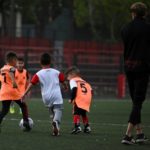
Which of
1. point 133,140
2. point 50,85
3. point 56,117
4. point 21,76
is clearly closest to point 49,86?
point 50,85

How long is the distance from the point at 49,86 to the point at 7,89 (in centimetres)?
128

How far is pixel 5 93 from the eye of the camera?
1653 centimetres

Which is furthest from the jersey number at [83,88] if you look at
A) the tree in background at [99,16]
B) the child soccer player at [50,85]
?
the tree in background at [99,16]

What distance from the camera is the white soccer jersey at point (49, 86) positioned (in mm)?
15570

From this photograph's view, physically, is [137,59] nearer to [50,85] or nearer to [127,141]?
[127,141]

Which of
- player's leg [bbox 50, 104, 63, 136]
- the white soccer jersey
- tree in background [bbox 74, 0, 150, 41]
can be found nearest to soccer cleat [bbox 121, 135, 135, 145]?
player's leg [bbox 50, 104, 63, 136]

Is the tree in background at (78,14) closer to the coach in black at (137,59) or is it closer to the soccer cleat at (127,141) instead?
the coach in black at (137,59)

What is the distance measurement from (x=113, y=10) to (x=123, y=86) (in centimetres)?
852

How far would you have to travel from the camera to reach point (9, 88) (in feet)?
54.5

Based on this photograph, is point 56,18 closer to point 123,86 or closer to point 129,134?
point 123,86

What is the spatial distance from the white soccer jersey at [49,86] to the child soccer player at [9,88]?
86 cm

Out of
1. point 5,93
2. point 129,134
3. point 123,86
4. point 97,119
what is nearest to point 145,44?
point 129,134

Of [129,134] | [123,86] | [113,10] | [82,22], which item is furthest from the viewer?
[82,22]

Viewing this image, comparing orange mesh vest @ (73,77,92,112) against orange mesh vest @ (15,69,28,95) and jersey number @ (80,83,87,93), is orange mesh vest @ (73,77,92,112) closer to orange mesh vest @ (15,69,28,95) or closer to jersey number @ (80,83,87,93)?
jersey number @ (80,83,87,93)
